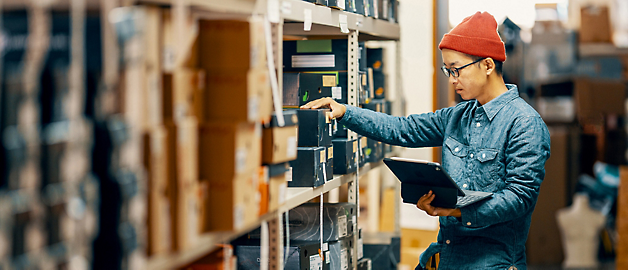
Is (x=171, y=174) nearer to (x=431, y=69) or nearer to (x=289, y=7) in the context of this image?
(x=289, y=7)

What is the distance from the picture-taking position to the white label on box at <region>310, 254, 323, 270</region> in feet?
8.33

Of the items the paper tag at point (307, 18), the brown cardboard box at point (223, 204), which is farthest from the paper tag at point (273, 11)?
the brown cardboard box at point (223, 204)

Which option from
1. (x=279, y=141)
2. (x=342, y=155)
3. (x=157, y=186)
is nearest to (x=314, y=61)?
(x=342, y=155)

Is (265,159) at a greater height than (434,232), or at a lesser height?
greater

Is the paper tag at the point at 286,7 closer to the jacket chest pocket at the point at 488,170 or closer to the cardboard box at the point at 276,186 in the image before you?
the cardboard box at the point at 276,186

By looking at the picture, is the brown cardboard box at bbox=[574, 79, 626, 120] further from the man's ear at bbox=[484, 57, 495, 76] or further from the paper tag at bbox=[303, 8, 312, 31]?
the paper tag at bbox=[303, 8, 312, 31]

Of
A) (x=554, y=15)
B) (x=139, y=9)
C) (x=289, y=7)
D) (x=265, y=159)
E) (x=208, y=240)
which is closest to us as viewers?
(x=139, y=9)

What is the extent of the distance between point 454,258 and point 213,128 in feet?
4.56

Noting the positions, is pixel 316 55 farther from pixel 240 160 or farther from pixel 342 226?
pixel 240 160

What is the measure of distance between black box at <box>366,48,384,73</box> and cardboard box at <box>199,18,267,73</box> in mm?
2013

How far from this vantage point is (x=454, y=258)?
243 centimetres

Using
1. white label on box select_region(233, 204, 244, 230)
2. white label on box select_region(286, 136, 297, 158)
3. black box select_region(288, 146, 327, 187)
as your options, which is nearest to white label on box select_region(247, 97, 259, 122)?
white label on box select_region(233, 204, 244, 230)

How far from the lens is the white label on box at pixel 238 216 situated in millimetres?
1518

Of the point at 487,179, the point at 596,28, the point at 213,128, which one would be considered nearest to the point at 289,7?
the point at 213,128
